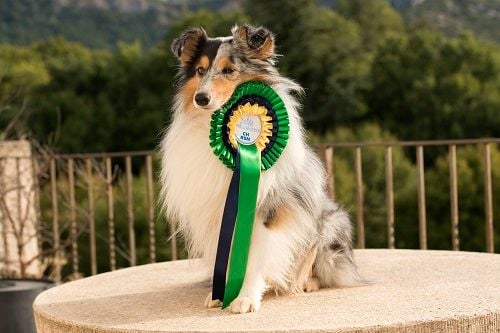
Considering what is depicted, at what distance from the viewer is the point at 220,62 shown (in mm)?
2102

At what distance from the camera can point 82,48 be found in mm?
30719

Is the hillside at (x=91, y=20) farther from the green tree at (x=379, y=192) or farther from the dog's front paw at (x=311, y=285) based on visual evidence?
the dog's front paw at (x=311, y=285)

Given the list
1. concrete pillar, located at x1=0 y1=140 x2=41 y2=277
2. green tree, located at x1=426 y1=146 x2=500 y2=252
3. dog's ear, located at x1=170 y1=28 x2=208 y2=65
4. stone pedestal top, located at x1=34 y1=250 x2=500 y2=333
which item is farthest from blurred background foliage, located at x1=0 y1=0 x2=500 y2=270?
dog's ear, located at x1=170 y1=28 x2=208 y2=65

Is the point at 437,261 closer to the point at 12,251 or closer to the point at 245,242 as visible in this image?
the point at 245,242

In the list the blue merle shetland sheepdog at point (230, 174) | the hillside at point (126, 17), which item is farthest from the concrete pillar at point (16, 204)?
the hillside at point (126, 17)

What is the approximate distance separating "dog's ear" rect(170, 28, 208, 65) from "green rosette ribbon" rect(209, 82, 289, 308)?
7.4 inches

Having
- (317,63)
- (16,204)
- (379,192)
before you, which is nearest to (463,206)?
(379,192)

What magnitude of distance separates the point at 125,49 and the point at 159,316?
88.8ft

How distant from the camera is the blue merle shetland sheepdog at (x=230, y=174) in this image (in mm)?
2131

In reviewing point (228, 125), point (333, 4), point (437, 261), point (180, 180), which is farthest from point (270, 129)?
point (333, 4)

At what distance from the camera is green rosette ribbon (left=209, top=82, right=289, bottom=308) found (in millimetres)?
2141

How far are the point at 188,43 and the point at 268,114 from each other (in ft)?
1.08

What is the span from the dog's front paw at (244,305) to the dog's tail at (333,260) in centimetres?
39

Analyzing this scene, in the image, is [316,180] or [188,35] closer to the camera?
[188,35]
